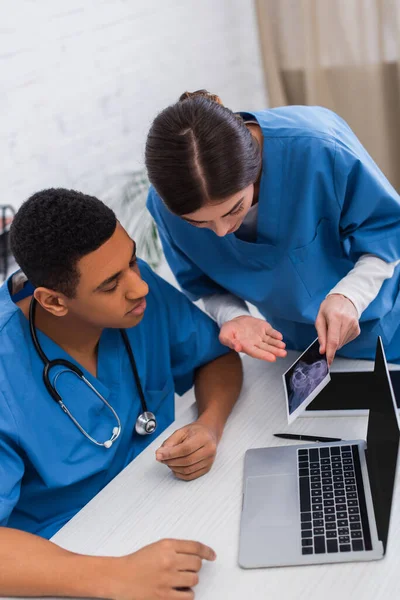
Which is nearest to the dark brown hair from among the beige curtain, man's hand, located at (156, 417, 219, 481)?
man's hand, located at (156, 417, 219, 481)

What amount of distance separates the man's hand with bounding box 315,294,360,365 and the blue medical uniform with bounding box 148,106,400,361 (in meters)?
0.14

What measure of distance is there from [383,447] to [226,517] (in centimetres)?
27

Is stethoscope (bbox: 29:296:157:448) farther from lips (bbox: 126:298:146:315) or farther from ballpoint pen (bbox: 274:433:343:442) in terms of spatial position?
ballpoint pen (bbox: 274:433:343:442)

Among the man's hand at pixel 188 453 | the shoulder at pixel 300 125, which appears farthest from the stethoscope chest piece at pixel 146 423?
the shoulder at pixel 300 125

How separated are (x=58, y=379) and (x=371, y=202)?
0.64 meters

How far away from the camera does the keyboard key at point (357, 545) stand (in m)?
0.96

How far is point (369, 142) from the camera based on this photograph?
261cm

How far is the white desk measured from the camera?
935 mm

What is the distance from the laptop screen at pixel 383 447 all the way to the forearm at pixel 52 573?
393 mm

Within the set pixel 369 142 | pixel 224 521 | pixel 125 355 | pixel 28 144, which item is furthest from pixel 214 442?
pixel 369 142

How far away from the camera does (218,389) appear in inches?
53.6

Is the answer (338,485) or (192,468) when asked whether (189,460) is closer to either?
(192,468)

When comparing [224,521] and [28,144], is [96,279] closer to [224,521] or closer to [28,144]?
[224,521]

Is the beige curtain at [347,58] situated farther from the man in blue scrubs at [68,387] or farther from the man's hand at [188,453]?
the man's hand at [188,453]
